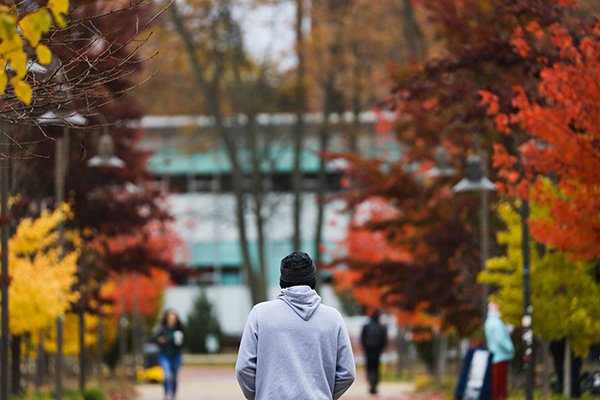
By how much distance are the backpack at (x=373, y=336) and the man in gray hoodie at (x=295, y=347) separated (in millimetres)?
22981

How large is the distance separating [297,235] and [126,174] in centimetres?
1423

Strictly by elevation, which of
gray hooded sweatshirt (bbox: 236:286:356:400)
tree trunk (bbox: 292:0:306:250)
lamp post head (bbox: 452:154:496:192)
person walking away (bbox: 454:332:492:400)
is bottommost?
person walking away (bbox: 454:332:492:400)

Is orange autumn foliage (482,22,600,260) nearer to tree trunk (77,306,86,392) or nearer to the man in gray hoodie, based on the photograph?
the man in gray hoodie

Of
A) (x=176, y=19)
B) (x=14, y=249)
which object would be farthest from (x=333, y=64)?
(x=14, y=249)

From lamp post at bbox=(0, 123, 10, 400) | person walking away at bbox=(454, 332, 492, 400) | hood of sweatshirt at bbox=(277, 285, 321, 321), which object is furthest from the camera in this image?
person walking away at bbox=(454, 332, 492, 400)

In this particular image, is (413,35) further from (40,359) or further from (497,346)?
(497,346)

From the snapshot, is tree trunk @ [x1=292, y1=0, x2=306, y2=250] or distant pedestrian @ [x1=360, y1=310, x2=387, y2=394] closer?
distant pedestrian @ [x1=360, y1=310, x2=387, y2=394]

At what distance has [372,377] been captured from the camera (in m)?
→ 30.0

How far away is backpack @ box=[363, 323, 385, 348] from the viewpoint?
3111 cm

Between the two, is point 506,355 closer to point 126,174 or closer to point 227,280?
→ point 126,174

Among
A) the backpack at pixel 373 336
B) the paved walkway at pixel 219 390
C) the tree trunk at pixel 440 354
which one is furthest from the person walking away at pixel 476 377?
the tree trunk at pixel 440 354

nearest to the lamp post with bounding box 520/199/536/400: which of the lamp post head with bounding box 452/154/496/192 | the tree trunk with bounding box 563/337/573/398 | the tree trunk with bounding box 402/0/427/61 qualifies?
the tree trunk with bounding box 563/337/573/398

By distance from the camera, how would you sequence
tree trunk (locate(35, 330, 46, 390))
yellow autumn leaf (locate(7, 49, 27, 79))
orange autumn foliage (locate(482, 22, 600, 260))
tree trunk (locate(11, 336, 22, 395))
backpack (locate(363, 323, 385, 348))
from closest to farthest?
yellow autumn leaf (locate(7, 49, 27, 79)) → orange autumn foliage (locate(482, 22, 600, 260)) → tree trunk (locate(11, 336, 22, 395)) → tree trunk (locate(35, 330, 46, 390)) → backpack (locate(363, 323, 385, 348))

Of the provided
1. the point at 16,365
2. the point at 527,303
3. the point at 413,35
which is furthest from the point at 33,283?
the point at 413,35
